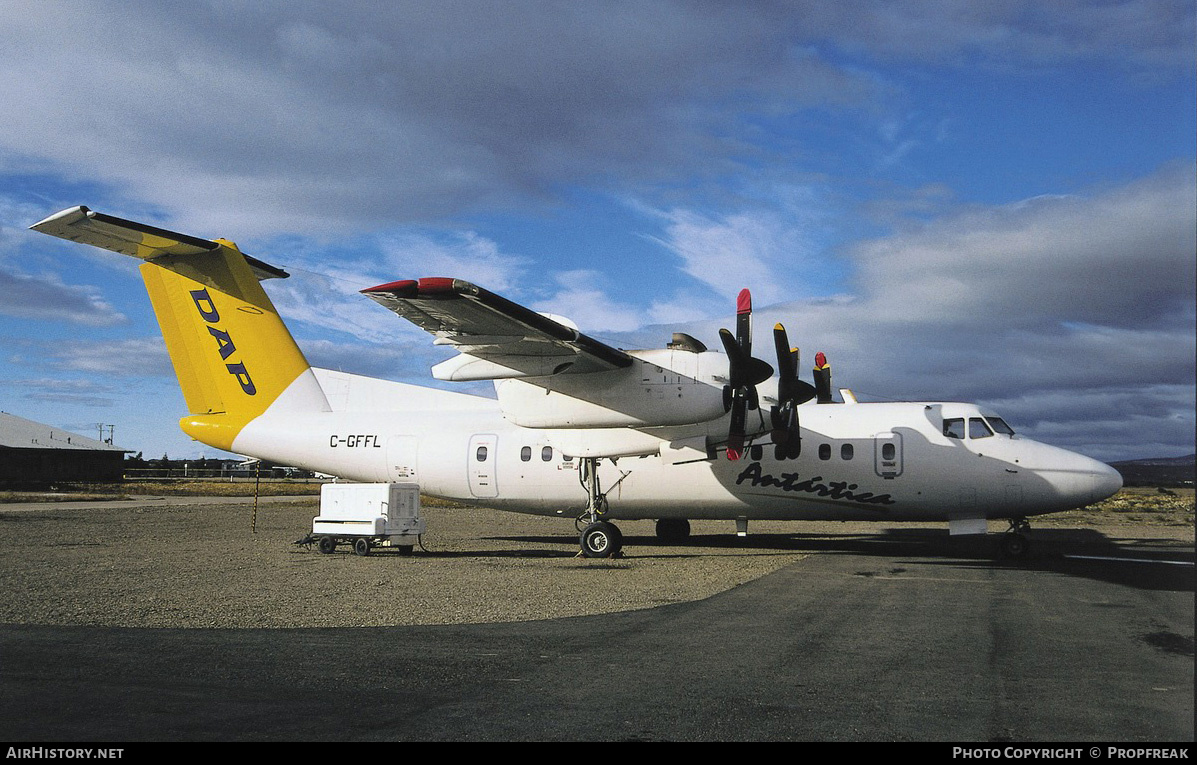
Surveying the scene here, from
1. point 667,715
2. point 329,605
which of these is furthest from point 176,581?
point 667,715

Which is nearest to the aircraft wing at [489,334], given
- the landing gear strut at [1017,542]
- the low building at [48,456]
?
the landing gear strut at [1017,542]

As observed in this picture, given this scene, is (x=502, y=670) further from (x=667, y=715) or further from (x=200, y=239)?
(x=200, y=239)

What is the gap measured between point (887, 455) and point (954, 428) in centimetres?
154

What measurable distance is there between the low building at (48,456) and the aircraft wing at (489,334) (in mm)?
53820

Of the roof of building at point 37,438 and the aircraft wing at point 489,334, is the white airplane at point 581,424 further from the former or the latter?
the roof of building at point 37,438

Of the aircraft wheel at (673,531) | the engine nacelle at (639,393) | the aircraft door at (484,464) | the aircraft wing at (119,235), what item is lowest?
the aircraft wheel at (673,531)

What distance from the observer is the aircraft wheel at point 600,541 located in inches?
682

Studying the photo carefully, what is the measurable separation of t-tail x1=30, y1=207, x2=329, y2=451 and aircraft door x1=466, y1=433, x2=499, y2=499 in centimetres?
441

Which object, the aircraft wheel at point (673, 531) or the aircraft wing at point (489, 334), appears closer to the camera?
the aircraft wing at point (489, 334)

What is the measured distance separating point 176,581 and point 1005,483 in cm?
1593

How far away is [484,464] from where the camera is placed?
773 inches

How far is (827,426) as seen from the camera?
1834 centimetres
